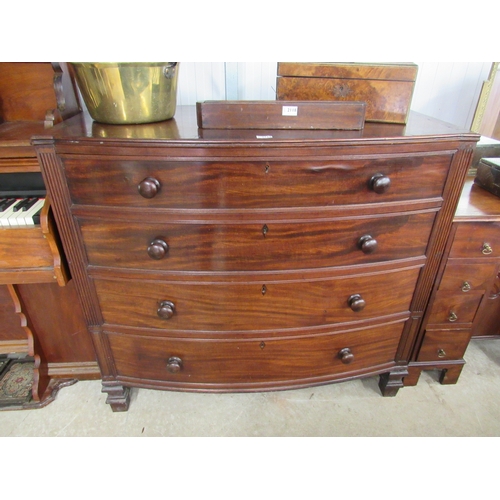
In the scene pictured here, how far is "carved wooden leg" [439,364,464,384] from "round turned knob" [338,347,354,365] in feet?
2.01

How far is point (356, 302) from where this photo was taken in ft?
3.77

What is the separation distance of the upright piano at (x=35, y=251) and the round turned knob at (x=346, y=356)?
1.07 metres

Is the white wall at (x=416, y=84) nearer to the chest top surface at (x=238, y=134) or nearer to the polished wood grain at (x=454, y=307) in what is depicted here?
the chest top surface at (x=238, y=134)

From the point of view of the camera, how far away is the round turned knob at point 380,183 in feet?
3.10

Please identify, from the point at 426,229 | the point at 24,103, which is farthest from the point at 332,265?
the point at 24,103

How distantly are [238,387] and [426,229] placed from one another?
3.07 ft

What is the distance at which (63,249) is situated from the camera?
3.59 feet

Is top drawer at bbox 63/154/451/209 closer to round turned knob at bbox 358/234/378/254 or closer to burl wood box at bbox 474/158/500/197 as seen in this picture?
round turned knob at bbox 358/234/378/254

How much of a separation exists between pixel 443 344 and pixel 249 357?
2.93ft

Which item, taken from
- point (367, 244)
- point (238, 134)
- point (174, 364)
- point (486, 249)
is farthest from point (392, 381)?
point (238, 134)

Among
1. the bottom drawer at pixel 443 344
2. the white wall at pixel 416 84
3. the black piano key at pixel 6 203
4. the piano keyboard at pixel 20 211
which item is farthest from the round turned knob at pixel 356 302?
the black piano key at pixel 6 203

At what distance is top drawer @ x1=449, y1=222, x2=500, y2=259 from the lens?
1184mm

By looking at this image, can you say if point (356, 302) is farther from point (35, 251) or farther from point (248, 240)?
point (35, 251)
